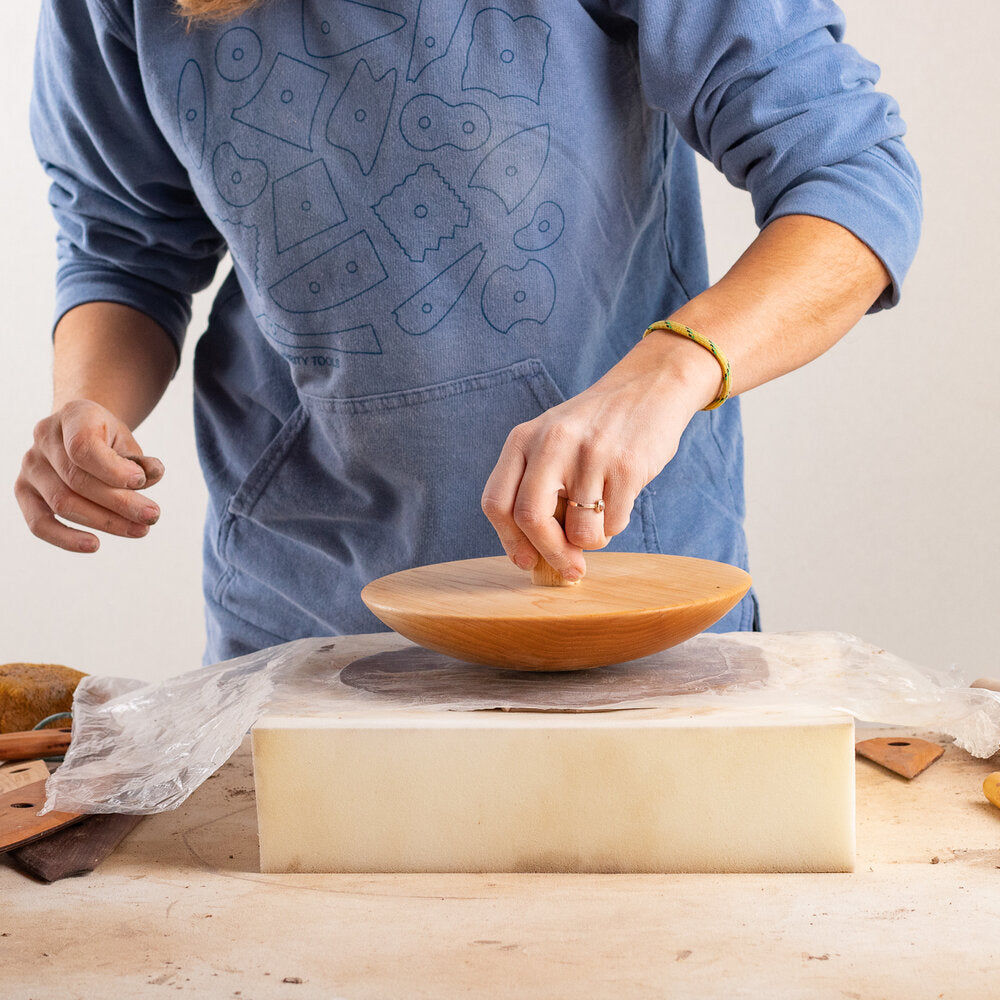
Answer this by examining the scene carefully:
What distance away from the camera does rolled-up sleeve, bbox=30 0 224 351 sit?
3.88 ft

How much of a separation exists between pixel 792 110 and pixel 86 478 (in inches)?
29.2

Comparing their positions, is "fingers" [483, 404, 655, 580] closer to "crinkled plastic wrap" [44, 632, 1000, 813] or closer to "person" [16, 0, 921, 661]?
"person" [16, 0, 921, 661]

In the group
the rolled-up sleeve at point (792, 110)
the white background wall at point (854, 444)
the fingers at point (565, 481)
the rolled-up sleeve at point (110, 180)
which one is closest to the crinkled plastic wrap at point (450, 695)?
the fingers at point (565, 481)

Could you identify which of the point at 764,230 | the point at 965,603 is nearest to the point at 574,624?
the point at 764,230

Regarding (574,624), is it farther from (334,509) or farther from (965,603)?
(965,603)

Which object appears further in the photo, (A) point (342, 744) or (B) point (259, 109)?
(B) point (259, 109)

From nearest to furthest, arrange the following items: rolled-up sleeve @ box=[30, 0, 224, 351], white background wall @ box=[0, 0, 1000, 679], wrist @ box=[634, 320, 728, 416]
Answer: wrist @ box=[634, 320, 728, 416]
rolled-up sleeve @ box=[30, 0, 224, 351]
white background wall @ box=[0, 0, 1000, 679]

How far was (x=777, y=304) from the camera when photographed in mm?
896

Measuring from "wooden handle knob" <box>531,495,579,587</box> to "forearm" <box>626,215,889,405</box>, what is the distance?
0.47 ft

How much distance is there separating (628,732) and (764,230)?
1.57 feet

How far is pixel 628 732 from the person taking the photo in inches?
29.3

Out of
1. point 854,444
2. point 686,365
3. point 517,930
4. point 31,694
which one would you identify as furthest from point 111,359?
point 854,444

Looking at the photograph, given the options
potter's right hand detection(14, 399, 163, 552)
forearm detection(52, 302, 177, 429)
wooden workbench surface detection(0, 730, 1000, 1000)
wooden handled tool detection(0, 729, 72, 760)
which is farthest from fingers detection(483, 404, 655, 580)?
forearm detection(52, 302, 177, 429)

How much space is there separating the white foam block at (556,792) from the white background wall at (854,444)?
6.04 feet
